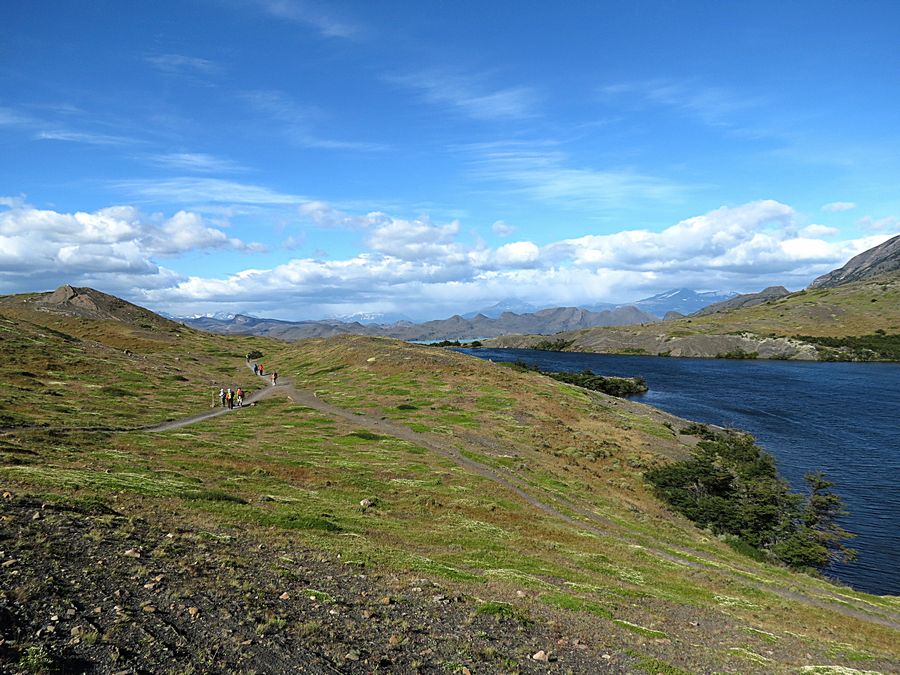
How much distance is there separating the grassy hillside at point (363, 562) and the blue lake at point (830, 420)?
16144 mm

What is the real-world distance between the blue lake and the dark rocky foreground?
3846cm

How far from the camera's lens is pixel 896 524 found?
158ft

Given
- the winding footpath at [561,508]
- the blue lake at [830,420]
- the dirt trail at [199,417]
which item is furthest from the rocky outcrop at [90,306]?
the blue lake at [830,420]

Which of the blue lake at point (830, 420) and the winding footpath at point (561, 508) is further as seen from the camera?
A: the blue lake at point (830, 420)

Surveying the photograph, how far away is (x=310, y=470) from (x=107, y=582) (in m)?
24.0

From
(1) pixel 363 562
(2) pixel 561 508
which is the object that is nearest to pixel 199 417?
(2) pixel 561 508

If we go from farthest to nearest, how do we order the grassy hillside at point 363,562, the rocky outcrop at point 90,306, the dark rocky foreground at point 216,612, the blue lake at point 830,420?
the rocky outcrop at point 90,306
the blue lake at point 830,420
the grassy hillside at point 363,562
the dark rocky foreground at point 216,612

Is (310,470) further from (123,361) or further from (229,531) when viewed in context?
(123,361)

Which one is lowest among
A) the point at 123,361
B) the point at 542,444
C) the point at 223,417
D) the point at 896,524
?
the point at 896,524

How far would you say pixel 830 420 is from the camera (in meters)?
93.6

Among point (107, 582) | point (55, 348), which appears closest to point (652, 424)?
point (107, 582)

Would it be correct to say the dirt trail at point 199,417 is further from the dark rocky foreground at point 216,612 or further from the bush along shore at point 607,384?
the bush along shore at point 607,384

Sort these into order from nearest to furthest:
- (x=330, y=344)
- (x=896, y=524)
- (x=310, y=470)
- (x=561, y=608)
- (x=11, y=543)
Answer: (x=11, y=543) → (x=561, y=608) → (x=310, y=470) → (x=896, y=524) → (x=330, y=344)

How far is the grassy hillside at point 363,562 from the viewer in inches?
528
